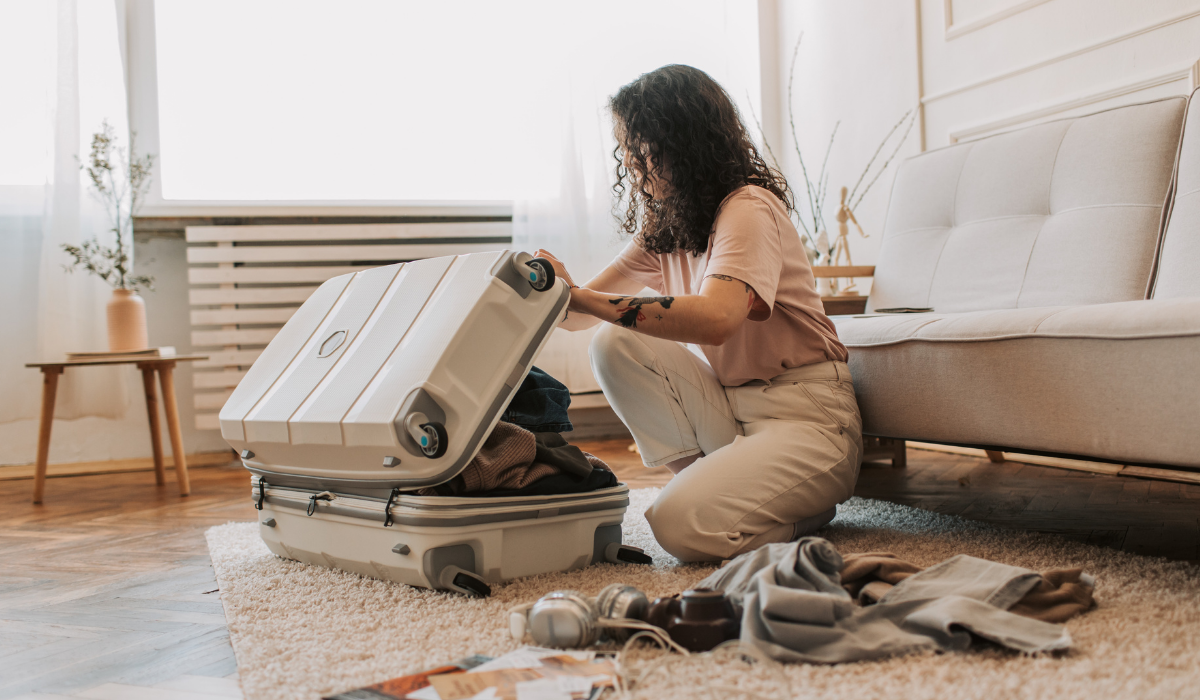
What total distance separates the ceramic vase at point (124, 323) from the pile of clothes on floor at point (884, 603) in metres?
2.17

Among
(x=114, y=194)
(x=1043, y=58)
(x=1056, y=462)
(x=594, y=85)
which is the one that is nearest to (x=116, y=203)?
(x=114, y=194)

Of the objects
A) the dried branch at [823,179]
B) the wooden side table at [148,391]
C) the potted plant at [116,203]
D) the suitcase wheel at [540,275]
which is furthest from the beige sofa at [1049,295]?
the potted plant at [116,203]

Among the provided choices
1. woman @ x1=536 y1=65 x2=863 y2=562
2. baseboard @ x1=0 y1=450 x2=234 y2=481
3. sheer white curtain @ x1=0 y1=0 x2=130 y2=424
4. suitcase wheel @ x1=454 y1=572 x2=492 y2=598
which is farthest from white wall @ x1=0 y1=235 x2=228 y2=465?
suitcase wheel @ x1=454 y1=572 x2=492 y2=598

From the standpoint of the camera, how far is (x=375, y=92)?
3.16 m

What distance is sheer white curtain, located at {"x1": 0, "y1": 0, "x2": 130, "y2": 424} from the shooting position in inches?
109

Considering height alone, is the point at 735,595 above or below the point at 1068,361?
below

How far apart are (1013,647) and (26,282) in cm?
310

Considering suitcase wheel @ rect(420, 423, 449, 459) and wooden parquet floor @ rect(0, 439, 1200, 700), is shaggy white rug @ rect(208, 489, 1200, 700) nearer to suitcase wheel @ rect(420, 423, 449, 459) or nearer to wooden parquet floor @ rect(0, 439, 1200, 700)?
wooden parquet floor @ rect(0, 439, 1200, 700)

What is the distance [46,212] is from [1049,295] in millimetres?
2969

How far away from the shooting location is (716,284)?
1232 mm

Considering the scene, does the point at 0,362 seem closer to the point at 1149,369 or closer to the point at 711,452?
the point at 711,452

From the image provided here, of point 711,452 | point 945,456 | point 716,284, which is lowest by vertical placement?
point 945,456

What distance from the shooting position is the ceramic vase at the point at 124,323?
8.21 ft

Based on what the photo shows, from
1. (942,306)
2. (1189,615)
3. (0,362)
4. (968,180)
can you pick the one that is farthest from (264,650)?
(0,362)
